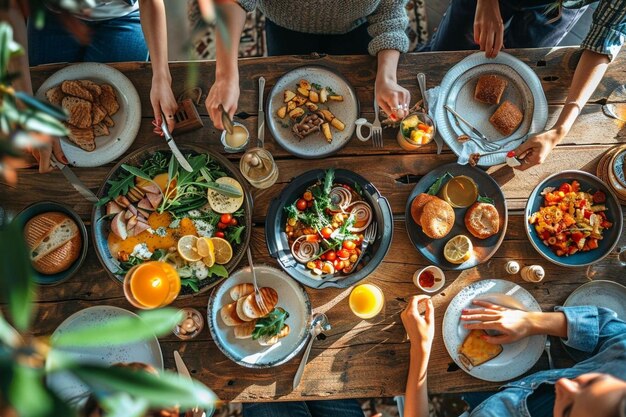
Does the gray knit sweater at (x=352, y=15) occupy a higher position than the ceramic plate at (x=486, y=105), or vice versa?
the gray knit sweater at (x=352, y=15)

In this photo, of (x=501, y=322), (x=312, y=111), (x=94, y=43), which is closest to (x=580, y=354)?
(x=501, y=322)

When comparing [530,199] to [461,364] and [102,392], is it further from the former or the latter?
[102,392]

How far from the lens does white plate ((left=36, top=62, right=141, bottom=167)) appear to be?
A: 172 centimetres

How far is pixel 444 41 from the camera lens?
89.6 inches

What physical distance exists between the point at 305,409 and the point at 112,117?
143cm

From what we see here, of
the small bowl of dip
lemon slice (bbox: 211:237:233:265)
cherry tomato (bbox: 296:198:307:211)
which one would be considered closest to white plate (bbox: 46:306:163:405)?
lemon slice (bbox: 211:237:233:265)

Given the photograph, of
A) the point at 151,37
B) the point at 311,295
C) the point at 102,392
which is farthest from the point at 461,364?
the point at 151,37

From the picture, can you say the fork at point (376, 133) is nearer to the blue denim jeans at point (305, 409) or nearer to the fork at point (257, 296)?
the fork at point (257, 296)

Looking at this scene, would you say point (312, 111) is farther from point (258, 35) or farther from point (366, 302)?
point (258, 35)

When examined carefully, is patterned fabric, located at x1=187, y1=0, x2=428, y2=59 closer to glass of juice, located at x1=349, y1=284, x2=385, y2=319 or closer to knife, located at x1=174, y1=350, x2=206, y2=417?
glass of juice, located at x1=349, y1=284, x2=385, y2=319

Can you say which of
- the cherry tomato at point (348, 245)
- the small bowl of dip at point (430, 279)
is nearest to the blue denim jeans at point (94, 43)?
the cherry tomato at point (348, 245)

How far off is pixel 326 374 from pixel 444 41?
5.41 ft

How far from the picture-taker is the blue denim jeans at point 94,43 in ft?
6.72

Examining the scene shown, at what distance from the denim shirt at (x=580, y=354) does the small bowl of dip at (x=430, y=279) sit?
0.42m
